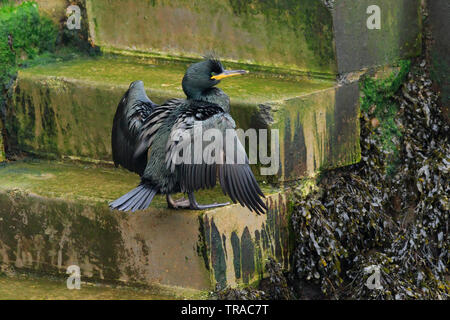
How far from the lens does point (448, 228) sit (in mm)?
5449

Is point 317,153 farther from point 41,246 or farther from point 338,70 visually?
point 41,246

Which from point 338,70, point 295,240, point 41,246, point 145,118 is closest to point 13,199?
point 41,246

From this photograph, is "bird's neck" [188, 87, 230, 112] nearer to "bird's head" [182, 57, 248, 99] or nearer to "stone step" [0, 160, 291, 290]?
"bird's head" [182, 57, 248, 99]

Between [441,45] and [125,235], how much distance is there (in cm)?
230

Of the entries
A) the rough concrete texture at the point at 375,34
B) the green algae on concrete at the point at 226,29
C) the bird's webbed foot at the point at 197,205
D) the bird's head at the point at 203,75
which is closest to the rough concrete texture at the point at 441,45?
the rough concrete texture at the point at 375,34

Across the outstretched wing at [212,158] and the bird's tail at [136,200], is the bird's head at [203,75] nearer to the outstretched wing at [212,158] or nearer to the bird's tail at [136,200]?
the outstretched wing at [212,158]

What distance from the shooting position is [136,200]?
4457mm

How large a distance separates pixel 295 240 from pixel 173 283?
2.56ft

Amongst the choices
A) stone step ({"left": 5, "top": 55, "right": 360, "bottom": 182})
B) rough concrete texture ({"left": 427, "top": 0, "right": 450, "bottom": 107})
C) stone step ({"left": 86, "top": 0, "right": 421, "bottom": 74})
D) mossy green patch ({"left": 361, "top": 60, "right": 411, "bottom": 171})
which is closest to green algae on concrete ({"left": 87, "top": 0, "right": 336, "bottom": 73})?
stone step ({"left": 86, "top": 0, "right": 421, "bottom": 74})

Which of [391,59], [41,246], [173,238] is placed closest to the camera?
[173,238]

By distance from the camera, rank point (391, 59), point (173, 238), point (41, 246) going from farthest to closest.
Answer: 1. point (391, 59)
2. point (41, 246)
3. point (173, 238)

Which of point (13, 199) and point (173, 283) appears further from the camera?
point (13, 199)

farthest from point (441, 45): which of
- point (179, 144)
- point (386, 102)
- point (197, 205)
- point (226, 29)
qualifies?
point (179, 144)

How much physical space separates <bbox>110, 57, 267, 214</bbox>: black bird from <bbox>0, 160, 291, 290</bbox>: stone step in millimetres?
172
